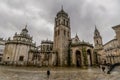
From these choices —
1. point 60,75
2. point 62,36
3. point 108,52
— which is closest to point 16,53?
point 62,36

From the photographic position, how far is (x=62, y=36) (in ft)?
131

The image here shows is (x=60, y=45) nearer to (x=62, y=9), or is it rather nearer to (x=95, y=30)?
(x=62, y=9)

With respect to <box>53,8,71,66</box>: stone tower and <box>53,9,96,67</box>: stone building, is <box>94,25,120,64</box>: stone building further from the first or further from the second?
<box>53,8,71,66</box>: stone tower

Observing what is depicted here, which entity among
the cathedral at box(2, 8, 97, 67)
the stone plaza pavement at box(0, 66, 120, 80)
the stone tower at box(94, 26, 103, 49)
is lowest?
the stone plaza pavement at box(0, 66, 120, 80)

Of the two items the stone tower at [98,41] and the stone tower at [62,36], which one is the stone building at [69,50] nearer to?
the stone tower at [62,36]

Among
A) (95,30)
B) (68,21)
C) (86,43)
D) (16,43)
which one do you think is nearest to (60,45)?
(86,43)

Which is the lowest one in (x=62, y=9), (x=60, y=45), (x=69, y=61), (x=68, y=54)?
(x=69, y=61)

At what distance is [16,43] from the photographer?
126 feet

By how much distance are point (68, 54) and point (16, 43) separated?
1985 centimetres

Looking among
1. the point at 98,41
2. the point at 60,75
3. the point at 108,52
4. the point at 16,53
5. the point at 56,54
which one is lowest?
the point at 60,75

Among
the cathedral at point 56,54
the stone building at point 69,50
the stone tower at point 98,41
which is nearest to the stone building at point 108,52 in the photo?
the stone tower at point 98,41

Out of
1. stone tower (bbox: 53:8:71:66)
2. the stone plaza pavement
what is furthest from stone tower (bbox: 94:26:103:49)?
the stone plaza pavement

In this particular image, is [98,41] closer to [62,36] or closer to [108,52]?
[108,52]

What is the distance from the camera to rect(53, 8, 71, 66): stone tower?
1487 inches
